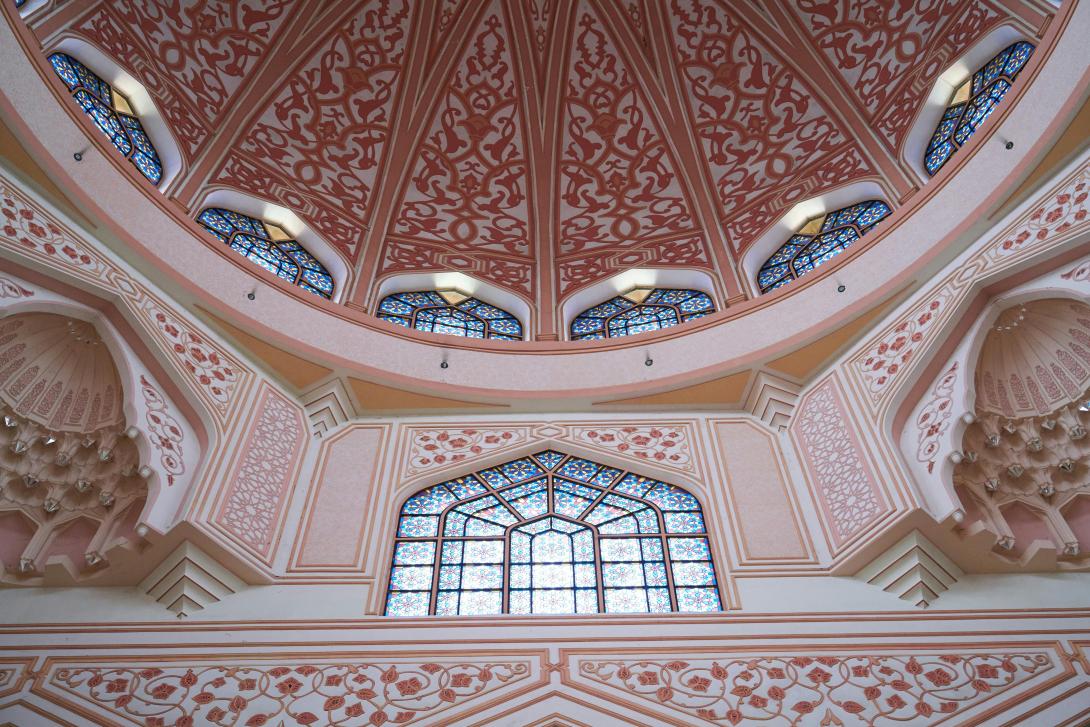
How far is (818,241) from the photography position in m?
9.76

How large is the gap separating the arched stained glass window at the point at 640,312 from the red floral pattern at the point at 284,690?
4622 mm

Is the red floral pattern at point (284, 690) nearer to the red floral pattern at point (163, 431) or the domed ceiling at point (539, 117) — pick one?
the red floral pattern at point (163, 431)

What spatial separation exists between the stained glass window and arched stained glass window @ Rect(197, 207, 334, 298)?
466 cm

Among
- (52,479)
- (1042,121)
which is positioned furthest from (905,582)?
(52,479)

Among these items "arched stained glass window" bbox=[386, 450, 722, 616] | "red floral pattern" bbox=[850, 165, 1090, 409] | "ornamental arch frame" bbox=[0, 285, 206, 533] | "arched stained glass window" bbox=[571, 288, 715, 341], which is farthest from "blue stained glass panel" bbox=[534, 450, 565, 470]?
"ornamental arch frame" bbox=[0, 285, 206, 533]

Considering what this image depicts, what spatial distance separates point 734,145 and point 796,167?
79cm

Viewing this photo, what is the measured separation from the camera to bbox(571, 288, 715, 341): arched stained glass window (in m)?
10.1

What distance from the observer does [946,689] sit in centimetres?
562

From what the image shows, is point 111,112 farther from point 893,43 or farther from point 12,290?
point 893,43

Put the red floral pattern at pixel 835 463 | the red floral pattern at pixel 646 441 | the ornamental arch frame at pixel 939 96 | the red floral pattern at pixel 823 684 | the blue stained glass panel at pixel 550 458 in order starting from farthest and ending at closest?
the ornamental arch frame at pixel 939 96 → the blue stained glass panel at pixel 550 458 → the red floral pattern at pixel 646 441 → the red floral pattern at pixel 835 463 → the red floral pattern at pixel 823 684

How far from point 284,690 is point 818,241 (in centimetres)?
678

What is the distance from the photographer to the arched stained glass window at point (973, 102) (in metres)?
8.62

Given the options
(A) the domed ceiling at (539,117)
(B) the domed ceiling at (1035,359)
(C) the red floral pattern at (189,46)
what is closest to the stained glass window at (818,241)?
(A) the domed ceiling at (539,117)

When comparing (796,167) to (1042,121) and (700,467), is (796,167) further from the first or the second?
(700,467)
